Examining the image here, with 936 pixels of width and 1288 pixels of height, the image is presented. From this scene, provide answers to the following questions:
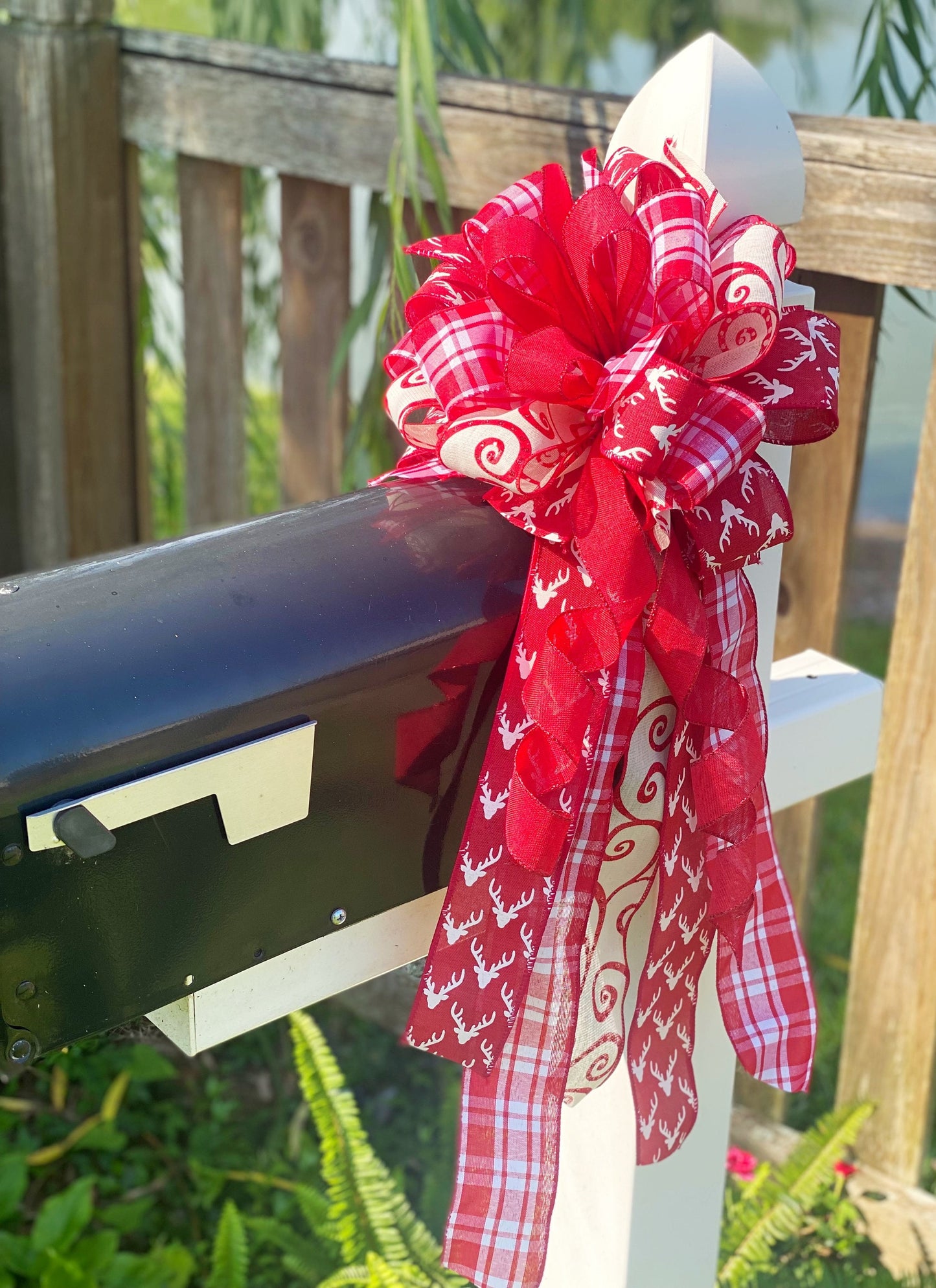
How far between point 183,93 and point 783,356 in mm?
1526

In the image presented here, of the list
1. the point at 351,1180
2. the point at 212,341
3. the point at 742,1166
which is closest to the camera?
the point at 351,1180

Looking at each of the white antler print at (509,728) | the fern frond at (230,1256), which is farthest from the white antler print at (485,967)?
the fern frond at (230,1256)

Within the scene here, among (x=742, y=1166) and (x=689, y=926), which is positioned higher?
(x=689, y=926)

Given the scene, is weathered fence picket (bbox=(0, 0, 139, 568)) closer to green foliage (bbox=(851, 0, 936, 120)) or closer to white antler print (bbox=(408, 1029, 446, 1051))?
green foliage (bbox=(851, 0, 936, 120))

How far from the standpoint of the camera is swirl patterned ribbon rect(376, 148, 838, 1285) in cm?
57

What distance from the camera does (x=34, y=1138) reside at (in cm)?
189

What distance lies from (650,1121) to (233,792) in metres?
Answer: 0.35

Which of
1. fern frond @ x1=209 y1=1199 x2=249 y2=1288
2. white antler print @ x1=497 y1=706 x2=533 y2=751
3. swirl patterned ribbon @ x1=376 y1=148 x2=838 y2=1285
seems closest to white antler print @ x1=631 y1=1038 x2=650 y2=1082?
swirl patterned ribbon @ x1=376 y1=148 x2=838 y2=1285

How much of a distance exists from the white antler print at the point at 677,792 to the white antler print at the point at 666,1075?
0.53 ft

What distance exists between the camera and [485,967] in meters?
0.64

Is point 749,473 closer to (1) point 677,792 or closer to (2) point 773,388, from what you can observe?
(2) point 773,388

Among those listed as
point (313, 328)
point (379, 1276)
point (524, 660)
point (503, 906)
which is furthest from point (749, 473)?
point (313, 328)

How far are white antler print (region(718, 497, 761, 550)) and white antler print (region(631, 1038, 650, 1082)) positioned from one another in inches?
11.7

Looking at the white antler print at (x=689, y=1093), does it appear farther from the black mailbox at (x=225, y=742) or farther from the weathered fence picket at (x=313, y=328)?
the weathered fence picket at (x=313, y=328)
